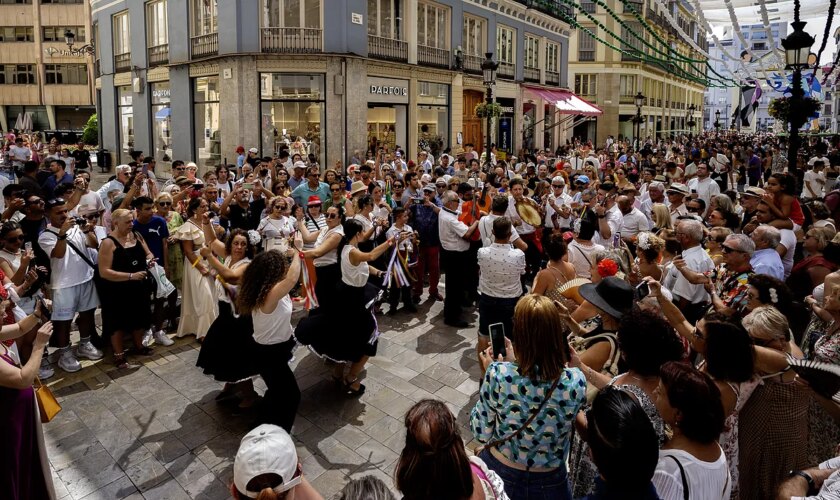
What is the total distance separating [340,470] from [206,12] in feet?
60.5

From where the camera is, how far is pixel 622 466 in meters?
2.16

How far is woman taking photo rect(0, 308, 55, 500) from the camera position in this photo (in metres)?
3.33

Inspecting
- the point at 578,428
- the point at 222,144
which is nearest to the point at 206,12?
the point at 222,144

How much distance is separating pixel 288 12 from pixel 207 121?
4.80m

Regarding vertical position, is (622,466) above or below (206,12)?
below

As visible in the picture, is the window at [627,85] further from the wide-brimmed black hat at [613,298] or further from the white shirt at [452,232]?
the wide-brimmed black hat at [613,298]

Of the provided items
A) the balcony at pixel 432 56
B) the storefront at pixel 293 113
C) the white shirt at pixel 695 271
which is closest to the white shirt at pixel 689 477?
the white shirt at pixel 695 271

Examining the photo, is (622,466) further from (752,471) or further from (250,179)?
(250,179)

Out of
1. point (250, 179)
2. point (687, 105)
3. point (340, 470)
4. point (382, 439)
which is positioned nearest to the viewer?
point (340, 470)

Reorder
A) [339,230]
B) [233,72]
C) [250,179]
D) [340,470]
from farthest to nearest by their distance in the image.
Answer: [233,72], [250,179], [339,230], [340,470]

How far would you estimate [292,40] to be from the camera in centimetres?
1762

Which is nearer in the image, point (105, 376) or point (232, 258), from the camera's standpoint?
point (232, 258)

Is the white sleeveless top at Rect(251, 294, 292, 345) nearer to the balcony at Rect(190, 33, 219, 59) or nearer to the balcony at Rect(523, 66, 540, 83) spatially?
the balcony at Rect(190, 33, 219, 59)

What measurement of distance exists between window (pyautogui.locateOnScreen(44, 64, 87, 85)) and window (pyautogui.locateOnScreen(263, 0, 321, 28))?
110 ft
